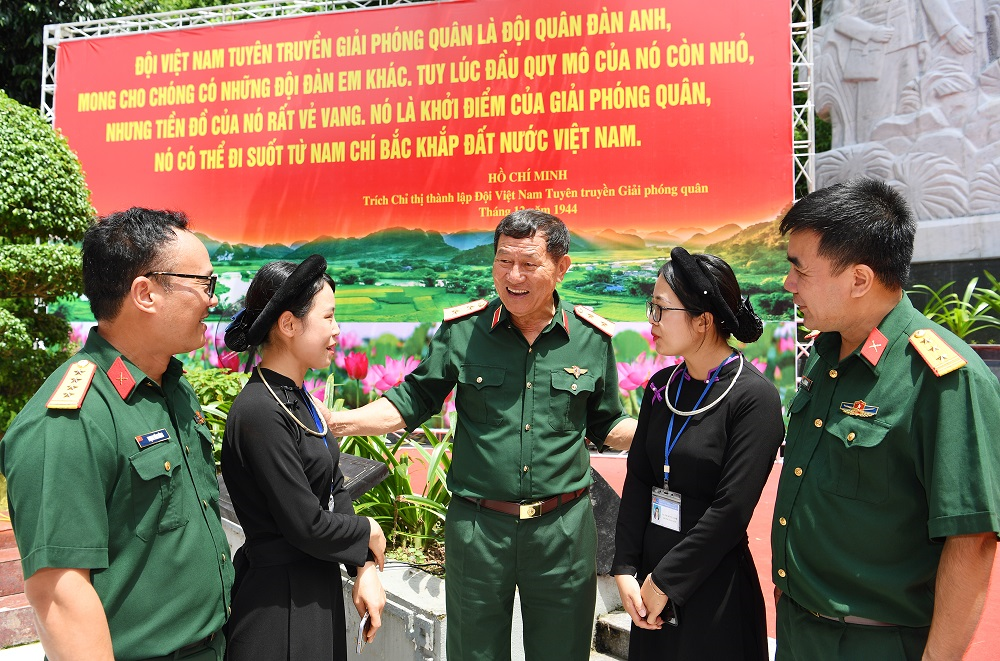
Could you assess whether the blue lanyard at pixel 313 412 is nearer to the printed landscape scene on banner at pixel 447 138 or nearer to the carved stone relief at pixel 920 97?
the printed landscape scene on banner at pixel 447 138

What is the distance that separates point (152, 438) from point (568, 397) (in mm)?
1320

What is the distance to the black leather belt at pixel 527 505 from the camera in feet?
7.23

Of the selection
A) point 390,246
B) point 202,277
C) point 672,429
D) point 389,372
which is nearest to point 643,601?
point 672,429

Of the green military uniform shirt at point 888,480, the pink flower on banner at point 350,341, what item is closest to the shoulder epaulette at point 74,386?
the green military uniform shirt at point 888,480

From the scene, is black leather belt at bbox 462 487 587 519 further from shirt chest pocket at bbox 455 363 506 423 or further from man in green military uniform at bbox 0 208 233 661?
man in green military uniform at bbox 0 208 233 661

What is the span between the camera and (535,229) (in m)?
2.35

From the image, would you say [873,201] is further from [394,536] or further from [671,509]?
[394,536]

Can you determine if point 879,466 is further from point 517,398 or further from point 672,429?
point 517,398

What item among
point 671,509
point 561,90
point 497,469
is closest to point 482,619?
point 497,469

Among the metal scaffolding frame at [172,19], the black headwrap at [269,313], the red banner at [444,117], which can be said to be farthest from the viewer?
the metal scaffolding frame at [172,19]

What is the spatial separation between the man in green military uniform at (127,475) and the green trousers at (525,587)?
85 centimetres

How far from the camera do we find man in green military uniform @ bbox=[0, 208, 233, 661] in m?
1.25

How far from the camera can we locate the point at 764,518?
15.0 feet

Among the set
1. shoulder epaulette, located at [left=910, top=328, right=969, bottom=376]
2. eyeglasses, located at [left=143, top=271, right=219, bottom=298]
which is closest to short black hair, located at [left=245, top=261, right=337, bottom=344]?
eyeglasses, located at [left=143, top=271, right=219, bottom=298]
